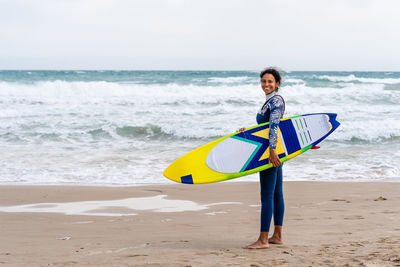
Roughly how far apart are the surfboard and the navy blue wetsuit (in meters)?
0.15

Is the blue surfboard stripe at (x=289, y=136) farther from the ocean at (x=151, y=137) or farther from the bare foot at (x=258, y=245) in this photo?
the ocean at (x=151, y=137)

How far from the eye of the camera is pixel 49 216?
4.55 meters

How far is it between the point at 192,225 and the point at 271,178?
1.16 metres

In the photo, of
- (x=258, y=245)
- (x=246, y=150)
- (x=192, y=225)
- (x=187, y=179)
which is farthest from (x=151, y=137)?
(x=258, y=245)

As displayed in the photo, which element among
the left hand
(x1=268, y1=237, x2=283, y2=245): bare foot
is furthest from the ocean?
the left hand

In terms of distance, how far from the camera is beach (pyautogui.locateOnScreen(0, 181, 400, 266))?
3.02 m

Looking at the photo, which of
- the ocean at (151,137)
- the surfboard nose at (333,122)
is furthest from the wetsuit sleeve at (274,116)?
the ocean at (151,137)

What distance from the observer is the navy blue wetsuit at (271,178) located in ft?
10.5

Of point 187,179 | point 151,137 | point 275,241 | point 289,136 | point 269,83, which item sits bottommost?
point 151,137

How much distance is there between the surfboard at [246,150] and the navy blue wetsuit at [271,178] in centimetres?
15

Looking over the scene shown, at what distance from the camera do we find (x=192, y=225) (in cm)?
417

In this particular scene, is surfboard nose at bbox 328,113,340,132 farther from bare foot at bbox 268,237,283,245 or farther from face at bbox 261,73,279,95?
bare foot at bbox 268,237,283,245

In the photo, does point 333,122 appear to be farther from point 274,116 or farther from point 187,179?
point 187,179

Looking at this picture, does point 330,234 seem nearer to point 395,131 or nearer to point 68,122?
point 395,131
